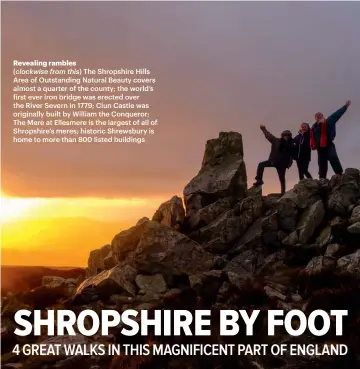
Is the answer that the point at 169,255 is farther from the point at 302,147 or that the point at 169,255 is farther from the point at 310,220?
the point at 302,147

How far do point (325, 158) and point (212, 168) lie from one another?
20.6 feet

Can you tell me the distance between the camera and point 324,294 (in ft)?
59.8

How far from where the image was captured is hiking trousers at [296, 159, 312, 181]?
26477 mm

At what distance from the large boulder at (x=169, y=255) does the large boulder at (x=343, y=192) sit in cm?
637

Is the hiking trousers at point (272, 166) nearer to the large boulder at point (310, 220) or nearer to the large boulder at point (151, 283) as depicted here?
the large boulder at point (310, 220)

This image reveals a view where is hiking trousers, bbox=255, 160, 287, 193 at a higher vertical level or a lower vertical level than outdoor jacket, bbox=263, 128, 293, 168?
lower

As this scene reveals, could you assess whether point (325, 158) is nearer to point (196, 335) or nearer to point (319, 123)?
point (319, 123)

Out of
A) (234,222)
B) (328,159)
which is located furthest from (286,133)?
(234,222)

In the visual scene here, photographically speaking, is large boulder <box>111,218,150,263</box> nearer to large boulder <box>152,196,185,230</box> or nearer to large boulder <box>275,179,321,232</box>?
large boulder <box>152,196,185,230</box>

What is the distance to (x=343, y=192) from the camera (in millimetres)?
24953

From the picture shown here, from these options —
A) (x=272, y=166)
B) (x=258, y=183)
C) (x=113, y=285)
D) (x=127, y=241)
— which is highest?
(x=272, y=166)

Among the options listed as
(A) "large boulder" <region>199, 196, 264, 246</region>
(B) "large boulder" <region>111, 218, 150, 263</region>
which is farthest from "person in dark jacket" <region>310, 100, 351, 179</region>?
(B) "large boulder" <region>111, 218, 150, 263</region>

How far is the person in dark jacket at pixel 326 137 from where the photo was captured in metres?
24.5

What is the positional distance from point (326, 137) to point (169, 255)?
9.12 m
